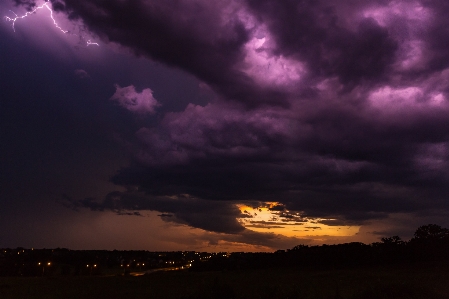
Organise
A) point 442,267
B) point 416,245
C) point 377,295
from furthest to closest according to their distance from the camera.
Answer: point 416,245, point 442,267, point 377,295

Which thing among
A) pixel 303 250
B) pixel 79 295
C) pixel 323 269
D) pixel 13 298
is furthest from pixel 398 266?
pixel 13 298

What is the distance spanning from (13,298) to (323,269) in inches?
3808

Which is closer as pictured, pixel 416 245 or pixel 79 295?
pixel 79 295

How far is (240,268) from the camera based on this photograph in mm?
163625

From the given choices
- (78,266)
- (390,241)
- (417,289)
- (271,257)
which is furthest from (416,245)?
(78,266)

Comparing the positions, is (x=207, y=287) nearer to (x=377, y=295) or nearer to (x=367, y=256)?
(x=377, y=295)

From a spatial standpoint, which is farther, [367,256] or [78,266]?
[78,266]

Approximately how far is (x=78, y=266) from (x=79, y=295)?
9589 cm

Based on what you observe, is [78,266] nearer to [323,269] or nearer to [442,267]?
[323,269]

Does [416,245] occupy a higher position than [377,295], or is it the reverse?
[416,245]

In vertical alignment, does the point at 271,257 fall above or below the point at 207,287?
above

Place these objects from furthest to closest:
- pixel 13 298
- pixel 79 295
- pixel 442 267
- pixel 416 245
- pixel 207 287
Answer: pixel 416 245, pixel 442 267, pixel 79 295, pixel 13 298, pixel 207 287

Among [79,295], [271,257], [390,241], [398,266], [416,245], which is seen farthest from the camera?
[271,257]

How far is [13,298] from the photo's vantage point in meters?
75.9
